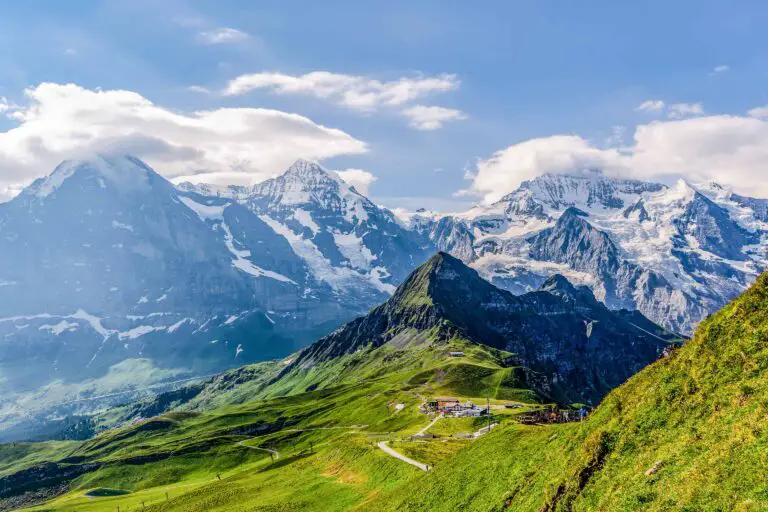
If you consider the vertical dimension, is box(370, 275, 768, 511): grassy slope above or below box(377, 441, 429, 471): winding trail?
above

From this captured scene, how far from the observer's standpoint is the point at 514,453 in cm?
6838

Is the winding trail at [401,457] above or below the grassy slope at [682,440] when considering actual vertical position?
below

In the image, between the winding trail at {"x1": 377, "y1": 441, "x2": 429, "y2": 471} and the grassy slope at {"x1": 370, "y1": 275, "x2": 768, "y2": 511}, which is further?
the winding trail at {"x1": 377, "y1": 441, "x2": 429, "y2": 471}

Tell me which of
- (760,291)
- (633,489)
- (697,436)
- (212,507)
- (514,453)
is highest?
(760,291)

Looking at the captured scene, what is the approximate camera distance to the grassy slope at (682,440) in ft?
114

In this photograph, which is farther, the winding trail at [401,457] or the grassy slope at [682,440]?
the winding trail at [401,457]

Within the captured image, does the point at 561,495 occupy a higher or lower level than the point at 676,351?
lower

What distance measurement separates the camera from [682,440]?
4012cm

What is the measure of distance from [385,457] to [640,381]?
67.6 metres

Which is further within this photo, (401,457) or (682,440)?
(401,457)

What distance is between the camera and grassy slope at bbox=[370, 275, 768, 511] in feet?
114

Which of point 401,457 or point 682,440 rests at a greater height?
point 682,440

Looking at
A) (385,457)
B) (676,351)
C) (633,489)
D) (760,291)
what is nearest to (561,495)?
(633,489)

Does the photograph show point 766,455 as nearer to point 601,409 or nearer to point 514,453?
point 601,409
